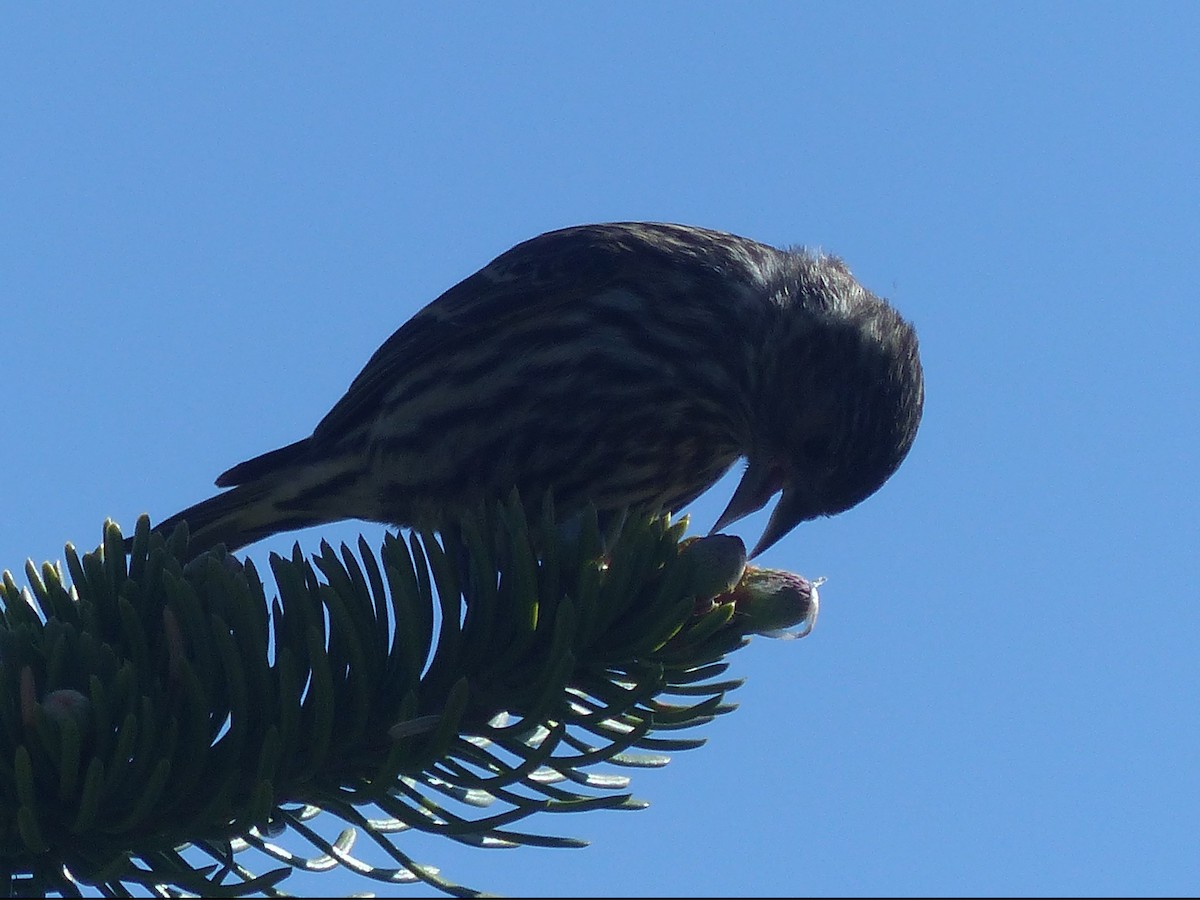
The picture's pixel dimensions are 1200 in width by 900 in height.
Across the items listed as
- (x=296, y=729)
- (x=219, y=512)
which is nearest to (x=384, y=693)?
(x=296, y=729)

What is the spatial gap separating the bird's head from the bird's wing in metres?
0.52

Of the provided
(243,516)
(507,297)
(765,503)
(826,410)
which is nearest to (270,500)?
(243,516)

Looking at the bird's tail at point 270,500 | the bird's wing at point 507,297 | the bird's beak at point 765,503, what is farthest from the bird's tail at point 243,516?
the bird's beak at point 765,503

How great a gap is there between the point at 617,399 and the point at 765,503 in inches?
22.4

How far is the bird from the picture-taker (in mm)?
3955

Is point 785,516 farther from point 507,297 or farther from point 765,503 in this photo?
point 507,297

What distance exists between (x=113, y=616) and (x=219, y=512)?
7.02 ft

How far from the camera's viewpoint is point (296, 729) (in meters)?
2.12

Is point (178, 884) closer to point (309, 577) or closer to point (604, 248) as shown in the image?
point (309, 577)

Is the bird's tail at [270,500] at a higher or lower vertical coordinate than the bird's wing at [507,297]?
lower

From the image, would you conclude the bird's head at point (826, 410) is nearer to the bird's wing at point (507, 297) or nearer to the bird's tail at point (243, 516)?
the bird's wing at point (507, 297)

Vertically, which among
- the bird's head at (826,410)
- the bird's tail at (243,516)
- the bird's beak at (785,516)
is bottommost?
the bird's tail at (243,516)

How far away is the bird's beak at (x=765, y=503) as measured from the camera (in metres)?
4.15

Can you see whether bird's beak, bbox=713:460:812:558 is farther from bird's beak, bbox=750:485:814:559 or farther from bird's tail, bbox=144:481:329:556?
bird's tail, bbox=144:481:329:556
